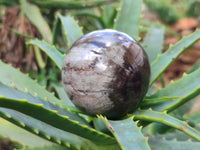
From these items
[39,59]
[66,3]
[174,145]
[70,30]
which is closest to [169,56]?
[174,145]

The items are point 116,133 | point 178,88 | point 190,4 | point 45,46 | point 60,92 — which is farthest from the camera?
point 190,4

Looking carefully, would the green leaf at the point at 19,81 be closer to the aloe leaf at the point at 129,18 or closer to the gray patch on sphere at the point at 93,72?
the gray patch on sphere at the point at 93,72

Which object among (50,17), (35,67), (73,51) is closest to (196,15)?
(50,17)

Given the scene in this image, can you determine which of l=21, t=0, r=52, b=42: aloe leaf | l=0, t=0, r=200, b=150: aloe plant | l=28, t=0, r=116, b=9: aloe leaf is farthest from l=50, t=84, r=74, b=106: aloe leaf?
l=28, t=0, r=116, b=9: aloe leaf

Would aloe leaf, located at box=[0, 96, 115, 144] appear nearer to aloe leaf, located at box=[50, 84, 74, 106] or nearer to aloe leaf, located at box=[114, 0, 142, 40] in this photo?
aloe leaf, located at box=[50, 84, 74, 106]

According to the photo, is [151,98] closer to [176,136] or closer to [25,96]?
[176,136]

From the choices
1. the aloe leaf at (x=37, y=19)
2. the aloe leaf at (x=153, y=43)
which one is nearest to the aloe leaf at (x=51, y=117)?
the aloe leaf at (x=153, y=43)
